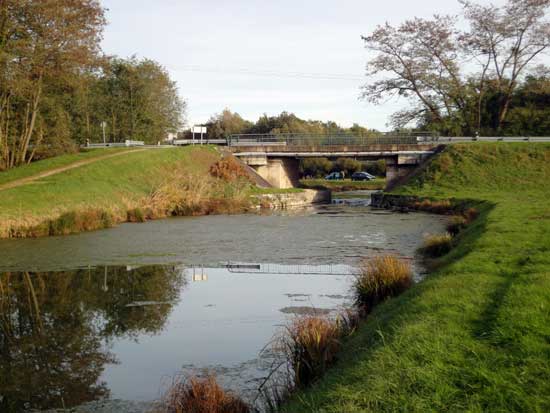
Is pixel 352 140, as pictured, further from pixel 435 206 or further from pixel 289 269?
pixel 289 269

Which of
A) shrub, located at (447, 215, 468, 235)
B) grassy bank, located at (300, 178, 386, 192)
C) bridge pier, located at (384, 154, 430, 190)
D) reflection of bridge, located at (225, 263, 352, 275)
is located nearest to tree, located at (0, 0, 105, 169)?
reflection of bridge, located at (225, 263, 352, 275)

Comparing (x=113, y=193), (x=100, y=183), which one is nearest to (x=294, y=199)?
(x=100, y=183)

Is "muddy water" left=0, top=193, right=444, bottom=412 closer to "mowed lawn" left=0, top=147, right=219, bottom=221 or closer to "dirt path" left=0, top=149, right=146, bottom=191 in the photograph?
"mowed lawn" left=0, top=147, right=219, bottom=221

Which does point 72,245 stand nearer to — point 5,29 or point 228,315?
point 228,315

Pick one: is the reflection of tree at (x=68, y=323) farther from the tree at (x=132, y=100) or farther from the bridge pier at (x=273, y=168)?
the tree at (x=132, y=100)

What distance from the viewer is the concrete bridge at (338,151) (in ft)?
188

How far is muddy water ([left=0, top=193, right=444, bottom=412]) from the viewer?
972 centimetres

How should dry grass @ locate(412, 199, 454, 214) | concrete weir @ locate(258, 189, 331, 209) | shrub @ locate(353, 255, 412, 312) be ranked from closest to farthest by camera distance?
shrub @ locate(353, 255, 412, 312) < dry grass @ locate(412, 199, 454, 214) < concrete weir @ locate(258, 189, 331, 209)

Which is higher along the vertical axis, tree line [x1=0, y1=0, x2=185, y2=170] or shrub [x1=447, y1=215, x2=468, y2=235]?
tree line [x1=0, y1=0, x2=185, y2=170]

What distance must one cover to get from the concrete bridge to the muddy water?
28328 millimetres

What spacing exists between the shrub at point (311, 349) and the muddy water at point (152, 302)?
765 millimetres

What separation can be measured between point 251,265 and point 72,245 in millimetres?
8709

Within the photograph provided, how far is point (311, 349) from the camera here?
905 centimetres

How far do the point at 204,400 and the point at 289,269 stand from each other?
39.4 ft
